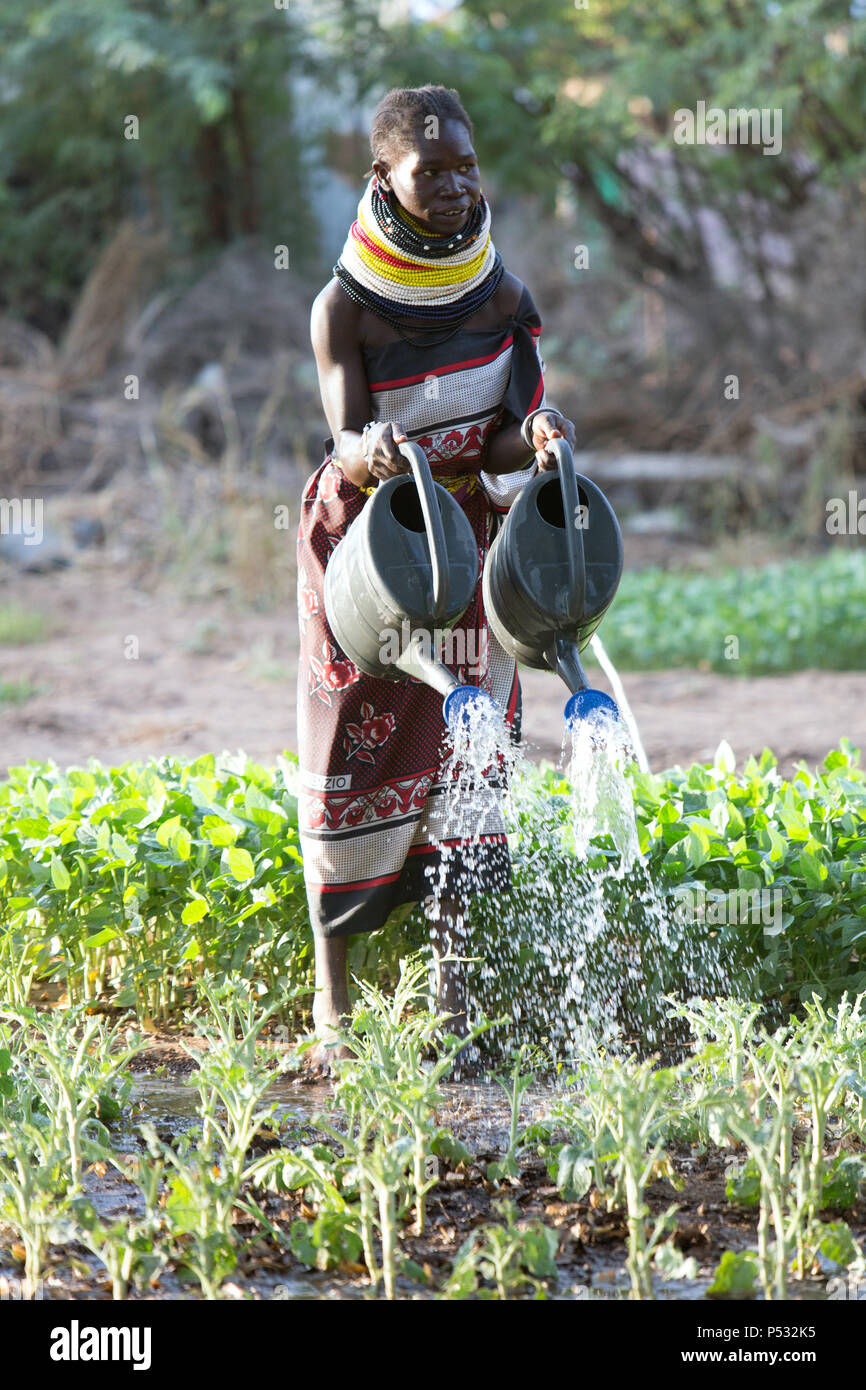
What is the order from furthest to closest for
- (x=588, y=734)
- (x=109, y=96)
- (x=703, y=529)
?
(x=109, y=96) < (x=703, y=529) < (x=588, y=734)

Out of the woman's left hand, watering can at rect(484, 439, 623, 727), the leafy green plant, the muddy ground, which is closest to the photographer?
the leafy green plant

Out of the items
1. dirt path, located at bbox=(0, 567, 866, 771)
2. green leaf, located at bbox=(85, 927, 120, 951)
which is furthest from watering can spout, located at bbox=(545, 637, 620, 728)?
dirt path, located at bbox=(0, 567, 866, 771)

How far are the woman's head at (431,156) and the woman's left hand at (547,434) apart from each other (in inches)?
14.9

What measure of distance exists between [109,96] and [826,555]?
24.3 ft

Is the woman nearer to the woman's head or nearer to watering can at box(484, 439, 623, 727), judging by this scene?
the woman's head

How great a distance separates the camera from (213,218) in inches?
506

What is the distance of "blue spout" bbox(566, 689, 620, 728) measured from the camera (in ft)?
7.24

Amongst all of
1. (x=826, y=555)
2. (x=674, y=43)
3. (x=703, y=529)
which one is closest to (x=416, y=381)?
(x=826, y=555)

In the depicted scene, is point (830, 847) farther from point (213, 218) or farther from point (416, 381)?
point (213, 218)

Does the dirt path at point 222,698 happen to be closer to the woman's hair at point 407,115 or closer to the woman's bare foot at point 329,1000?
the woman's bare foot at point 329,1000

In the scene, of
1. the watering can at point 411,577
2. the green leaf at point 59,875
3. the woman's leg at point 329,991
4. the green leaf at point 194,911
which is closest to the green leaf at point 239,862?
the green leaf at point 194,911

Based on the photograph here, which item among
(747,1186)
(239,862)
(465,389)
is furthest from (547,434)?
(747,1186)

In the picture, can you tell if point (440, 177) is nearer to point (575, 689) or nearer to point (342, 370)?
point (342, 370)

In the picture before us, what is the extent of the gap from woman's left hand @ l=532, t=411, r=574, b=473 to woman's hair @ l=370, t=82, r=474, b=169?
0.51 metres
